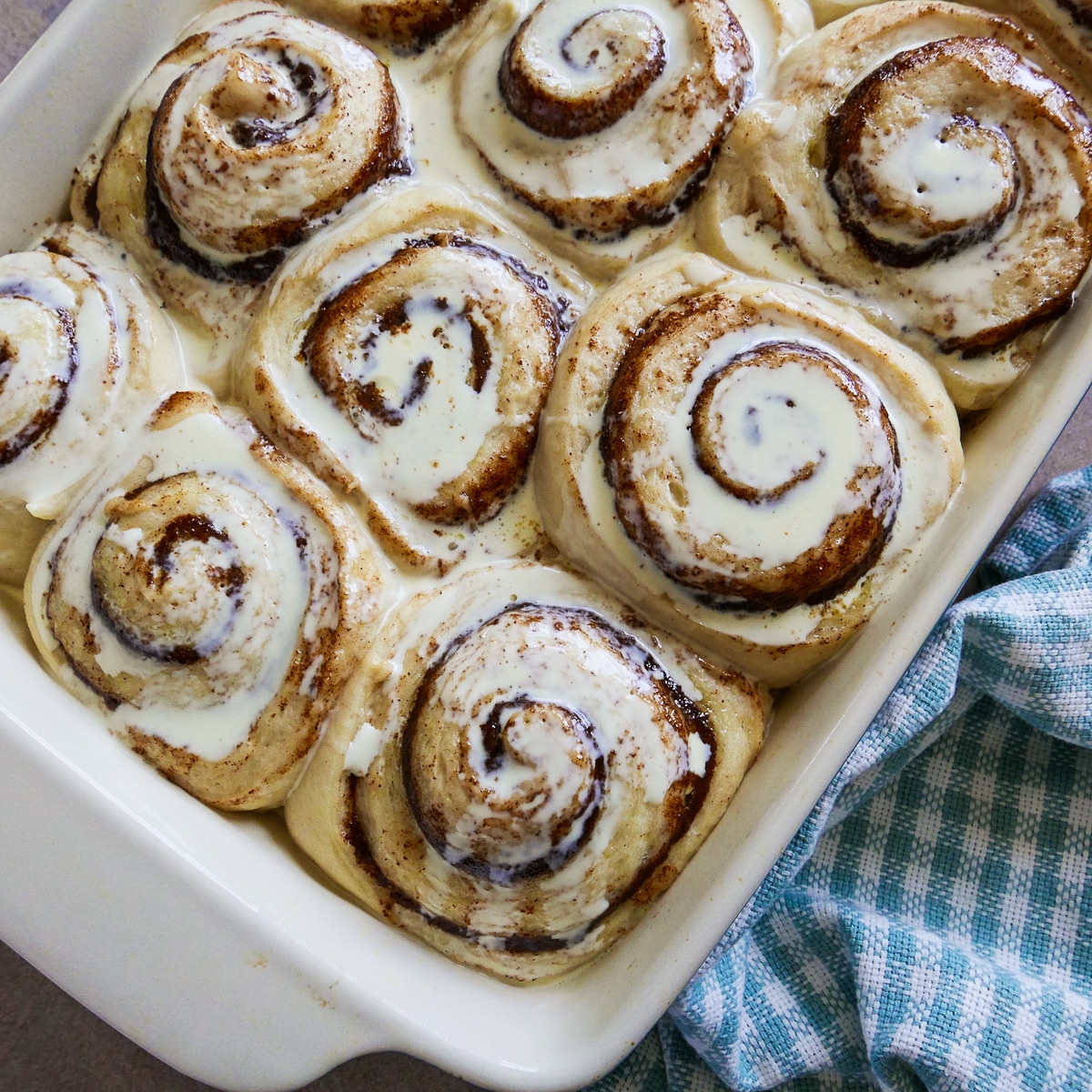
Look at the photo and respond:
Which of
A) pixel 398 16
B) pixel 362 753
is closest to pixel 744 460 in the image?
pixel 362 753

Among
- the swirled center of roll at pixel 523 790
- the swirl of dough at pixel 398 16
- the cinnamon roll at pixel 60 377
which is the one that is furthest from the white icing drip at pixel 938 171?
the cinnamon roll at pixel 60 377

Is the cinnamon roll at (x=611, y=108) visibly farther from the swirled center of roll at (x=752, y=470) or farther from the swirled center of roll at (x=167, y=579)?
the swirled center of roll at (x=167, y=579)

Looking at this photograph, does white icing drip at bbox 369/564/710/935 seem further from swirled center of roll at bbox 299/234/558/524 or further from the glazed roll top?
the glazed roll top

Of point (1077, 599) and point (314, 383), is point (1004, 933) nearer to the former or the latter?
point (1077, 599)

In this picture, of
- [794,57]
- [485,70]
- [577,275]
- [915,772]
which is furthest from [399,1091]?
[794,57]

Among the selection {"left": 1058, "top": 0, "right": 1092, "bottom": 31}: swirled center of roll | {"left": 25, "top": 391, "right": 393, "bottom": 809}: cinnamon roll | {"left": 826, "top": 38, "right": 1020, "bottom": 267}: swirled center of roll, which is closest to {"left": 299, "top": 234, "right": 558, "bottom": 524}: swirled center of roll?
{"left": 25, "top": 391, "right": 393, "bottom": 809}: cinnamon roll

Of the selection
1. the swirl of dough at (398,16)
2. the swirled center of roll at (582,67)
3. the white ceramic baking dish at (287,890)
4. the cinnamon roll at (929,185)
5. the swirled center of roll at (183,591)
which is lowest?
the white ceramic baking dish at (287,890)
